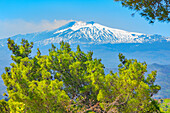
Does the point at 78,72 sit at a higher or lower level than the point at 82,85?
higher

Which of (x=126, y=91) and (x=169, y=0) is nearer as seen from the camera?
(x=169, y=0)

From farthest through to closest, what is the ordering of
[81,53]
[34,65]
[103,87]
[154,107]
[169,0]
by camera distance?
[81,53] → [34,65] → [154,107] → [103,87] → [169,0]

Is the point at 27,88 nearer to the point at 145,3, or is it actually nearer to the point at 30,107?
the point at 30,107

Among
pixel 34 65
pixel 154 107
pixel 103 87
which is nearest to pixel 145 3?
pixel 103 87

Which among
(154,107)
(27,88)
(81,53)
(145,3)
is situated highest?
(145,3)

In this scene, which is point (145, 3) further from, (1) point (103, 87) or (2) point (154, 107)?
(2) point (154, 107)

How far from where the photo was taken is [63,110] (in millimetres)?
14047

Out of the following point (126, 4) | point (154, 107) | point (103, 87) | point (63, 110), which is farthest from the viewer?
point (154, 107)

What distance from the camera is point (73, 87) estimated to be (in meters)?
19.4

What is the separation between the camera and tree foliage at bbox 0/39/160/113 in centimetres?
1396

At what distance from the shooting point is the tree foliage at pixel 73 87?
14.0m

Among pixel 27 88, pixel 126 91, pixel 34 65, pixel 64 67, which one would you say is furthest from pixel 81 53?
pixel 27 88

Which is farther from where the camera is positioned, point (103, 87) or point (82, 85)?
point (82, 85)

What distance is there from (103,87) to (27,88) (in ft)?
19.6
